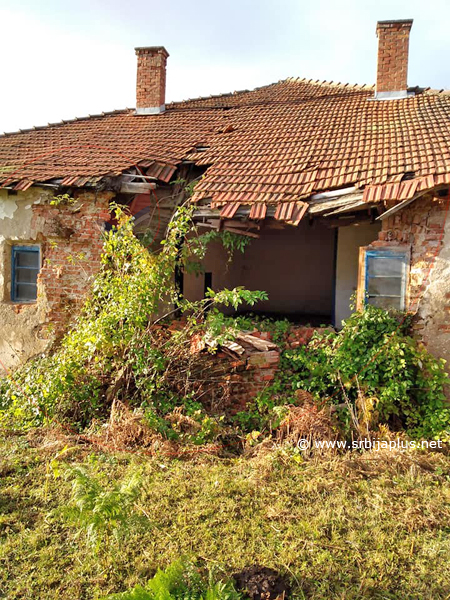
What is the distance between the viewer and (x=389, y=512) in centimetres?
410

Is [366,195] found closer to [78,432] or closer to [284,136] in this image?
[284,136]

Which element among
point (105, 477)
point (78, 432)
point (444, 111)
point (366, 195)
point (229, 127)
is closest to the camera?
point (105, 477)

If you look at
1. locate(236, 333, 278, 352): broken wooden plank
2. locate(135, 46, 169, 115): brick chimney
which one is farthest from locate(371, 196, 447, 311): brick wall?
locate(135, 46, 169, 115): brick chimney

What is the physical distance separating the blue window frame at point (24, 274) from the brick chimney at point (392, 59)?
8.67 m

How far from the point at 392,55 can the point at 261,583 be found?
442 inches

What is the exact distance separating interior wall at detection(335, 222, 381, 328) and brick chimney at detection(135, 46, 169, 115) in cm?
631

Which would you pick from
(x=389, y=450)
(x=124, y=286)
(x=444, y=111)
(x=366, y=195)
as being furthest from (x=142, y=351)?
(x=444, y=111)

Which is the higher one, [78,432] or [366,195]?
[366,195]

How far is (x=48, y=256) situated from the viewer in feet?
25.4

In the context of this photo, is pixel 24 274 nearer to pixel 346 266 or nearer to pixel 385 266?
pixel 346 266

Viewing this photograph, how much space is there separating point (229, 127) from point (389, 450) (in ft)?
24.4

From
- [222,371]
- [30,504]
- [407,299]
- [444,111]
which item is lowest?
[30,504]

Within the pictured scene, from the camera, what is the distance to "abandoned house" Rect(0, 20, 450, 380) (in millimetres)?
6371
